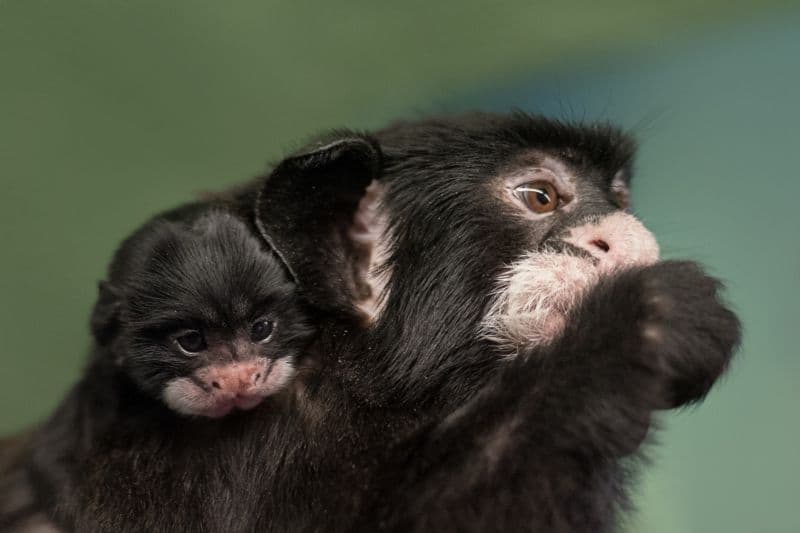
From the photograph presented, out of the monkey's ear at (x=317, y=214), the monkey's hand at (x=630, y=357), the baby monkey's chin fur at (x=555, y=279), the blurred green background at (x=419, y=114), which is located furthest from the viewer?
the blurred green background at (x=419, y=114)

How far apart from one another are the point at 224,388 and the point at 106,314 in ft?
0.92

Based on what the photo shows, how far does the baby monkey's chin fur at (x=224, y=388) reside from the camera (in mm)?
1434

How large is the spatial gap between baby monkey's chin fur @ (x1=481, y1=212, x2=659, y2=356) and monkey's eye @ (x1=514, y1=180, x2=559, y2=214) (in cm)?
10

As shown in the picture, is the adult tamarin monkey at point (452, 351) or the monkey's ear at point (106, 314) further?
the monkey's ear at point (106, 314)

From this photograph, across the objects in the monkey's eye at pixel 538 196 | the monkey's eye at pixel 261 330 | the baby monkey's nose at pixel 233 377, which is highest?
the monkey's eye at pixel 538 196

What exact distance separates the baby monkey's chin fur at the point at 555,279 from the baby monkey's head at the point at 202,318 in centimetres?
35

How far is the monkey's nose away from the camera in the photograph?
1.45 metres

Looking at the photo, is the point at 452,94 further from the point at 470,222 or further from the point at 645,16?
the point at 470,222

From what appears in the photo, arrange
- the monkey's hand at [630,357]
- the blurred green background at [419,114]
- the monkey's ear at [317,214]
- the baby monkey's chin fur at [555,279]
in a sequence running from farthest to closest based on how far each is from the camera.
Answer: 1. the blurred green background at [419,114]
2. the monkey's ear at [317,214]
3. the baby monkey's chin fur at [555,279]
4. the monkey's hand at [630,357]

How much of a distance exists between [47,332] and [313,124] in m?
1.01

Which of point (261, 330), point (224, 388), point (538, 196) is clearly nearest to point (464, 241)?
point (538, 196)

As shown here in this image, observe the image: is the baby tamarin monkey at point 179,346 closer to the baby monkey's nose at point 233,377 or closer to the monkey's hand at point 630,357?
the baby monkey's nose at point 233,377

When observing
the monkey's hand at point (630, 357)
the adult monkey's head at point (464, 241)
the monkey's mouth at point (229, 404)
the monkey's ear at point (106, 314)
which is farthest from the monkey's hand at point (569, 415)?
the monkey's ear at point (106, 314)

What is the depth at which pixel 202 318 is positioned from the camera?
4.88 feet
